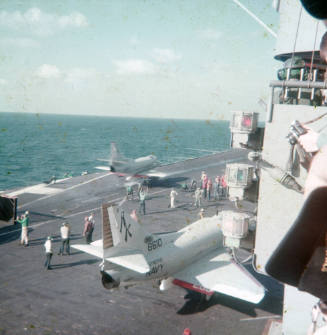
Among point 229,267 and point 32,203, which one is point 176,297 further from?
point 32,203

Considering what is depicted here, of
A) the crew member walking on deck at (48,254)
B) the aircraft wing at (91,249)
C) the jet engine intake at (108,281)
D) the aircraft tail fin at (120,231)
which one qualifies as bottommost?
the crew member walking on deck at (48,254)

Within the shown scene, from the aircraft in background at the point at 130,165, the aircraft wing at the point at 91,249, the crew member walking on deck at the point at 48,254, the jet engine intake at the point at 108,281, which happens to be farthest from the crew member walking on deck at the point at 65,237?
the aircraft in background at the point at 130,165

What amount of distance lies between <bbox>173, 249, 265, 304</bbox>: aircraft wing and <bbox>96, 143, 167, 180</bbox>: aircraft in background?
77.7ft

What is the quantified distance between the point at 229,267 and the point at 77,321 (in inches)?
330

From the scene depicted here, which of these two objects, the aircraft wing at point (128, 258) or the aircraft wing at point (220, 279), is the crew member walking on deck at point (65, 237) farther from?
the aircraft wing at point (220, 279)

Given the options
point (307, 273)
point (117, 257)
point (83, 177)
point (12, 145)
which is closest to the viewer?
point (307, 273)

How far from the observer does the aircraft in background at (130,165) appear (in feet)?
133

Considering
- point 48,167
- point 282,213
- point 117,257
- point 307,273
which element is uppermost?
point 307,273

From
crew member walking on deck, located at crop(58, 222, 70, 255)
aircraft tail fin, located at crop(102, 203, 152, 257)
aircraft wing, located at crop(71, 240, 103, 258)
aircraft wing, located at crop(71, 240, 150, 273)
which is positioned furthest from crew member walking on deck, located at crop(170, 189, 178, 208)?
aircraft wing, located at crop(71, 240, 150, 273)

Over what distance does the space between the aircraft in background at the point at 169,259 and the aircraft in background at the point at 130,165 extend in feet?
73.4

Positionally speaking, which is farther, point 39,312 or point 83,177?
point 83,177

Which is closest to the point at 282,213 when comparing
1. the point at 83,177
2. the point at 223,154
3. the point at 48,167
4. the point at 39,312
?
the point at 39,312

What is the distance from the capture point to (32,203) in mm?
33750

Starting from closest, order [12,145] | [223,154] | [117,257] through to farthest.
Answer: [117,257] < [223,154] < [12,145]
